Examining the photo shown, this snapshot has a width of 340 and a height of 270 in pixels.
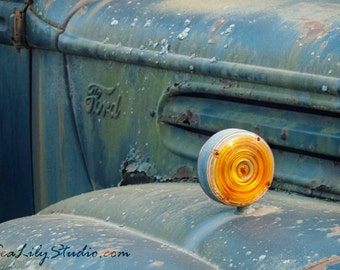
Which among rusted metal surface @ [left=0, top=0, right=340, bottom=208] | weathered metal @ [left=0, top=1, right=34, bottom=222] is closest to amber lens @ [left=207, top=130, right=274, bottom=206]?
rusted metal surface @ [left=0, top=0, right=340, bottom=208]

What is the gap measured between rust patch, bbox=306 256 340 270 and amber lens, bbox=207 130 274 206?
0.81 ft

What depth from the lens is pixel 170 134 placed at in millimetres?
2891

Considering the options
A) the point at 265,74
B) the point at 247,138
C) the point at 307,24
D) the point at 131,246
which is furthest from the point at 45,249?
the point at 307,24

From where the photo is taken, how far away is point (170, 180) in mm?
2891

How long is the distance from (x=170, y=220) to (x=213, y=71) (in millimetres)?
506

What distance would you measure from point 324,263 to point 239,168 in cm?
29

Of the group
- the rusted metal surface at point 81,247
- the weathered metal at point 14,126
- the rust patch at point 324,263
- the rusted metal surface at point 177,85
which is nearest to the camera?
the rust patch at point 324,263

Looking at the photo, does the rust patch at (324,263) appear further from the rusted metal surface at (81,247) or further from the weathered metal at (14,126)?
the weathered metal at (14,126)

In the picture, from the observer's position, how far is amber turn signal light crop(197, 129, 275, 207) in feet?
7.25

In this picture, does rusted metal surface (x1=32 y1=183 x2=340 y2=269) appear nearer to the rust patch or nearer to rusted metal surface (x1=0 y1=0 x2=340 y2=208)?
the rust patch

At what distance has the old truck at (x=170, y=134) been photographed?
2.23 metres

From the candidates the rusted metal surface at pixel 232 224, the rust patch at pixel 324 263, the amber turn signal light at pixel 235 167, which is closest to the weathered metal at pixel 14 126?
the rusted metal surface at pixel 232 224

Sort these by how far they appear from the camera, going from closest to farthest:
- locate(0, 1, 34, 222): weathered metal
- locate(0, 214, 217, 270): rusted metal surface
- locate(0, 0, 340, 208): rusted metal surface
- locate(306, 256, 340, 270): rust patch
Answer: locate(306, 256, 340, 270): rust patch < locate(0, 214, 217, 270): rusted metal surface < locate(0, 0, 340, 208): rusted metal surface < locate(0, 1, 34, 222): weathered metal

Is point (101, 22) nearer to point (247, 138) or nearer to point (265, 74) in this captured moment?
point (265, 74)
